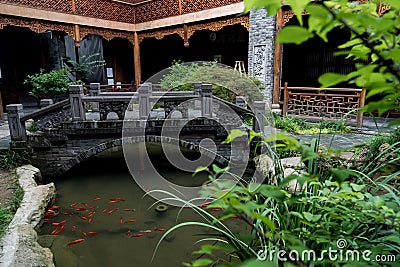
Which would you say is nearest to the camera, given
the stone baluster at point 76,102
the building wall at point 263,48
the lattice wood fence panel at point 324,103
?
the stone baluster at point 76,102

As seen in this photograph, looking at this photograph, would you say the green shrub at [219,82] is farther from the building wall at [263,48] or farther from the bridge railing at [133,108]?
the bridge railing at [133,108]

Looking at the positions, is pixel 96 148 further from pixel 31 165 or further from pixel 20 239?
pixel 20 239

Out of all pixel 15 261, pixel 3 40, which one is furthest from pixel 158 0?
pixel 15 261

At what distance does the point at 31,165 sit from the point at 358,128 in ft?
23.8

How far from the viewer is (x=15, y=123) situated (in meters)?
5.40

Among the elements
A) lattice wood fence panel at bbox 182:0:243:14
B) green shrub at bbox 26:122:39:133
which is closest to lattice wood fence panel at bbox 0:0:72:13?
lattice wood fence panel at bbox 182:0:243:14

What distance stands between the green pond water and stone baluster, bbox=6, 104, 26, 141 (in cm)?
119

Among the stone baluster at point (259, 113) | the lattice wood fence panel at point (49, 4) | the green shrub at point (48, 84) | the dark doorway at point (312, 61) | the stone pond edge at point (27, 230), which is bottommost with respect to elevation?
the stone pond edge at point (27, 230)

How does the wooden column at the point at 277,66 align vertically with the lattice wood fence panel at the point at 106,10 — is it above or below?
below

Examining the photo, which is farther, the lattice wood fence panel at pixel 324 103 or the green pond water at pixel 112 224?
the lattice wood fence panel at pixel 324 103

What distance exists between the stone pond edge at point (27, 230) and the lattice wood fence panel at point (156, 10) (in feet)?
23.4

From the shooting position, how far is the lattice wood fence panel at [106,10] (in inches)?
362

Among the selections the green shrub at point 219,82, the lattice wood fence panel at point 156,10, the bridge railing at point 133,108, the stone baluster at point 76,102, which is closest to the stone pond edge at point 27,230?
the bridge railing at point 133,108

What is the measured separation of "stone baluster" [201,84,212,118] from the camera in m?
5.46
